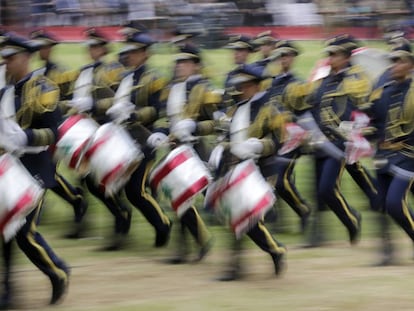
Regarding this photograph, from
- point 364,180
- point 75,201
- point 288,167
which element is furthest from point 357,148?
point 75,201

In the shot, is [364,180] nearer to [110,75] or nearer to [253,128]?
[110,75]

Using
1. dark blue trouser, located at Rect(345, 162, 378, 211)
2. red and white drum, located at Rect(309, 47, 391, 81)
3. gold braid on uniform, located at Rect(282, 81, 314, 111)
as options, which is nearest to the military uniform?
gold braid on uniform, located at Rect(282, 81, 314, 111)

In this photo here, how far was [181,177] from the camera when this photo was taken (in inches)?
317

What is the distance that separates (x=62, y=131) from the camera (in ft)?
29.1

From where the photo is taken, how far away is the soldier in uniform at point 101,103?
934cm

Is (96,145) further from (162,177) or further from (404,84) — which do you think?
(404,84)

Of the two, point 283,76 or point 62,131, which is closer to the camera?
point 62,131

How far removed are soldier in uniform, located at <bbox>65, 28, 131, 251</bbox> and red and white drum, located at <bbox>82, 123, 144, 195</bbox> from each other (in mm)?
565

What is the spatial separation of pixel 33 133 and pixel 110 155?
4.57 feet

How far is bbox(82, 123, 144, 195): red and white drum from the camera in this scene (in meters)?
8.48

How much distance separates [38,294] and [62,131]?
1.53m

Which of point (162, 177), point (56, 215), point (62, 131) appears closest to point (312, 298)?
point (162, 177)

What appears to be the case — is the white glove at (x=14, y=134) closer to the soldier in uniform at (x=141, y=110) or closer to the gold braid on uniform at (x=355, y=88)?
the soldier in uniform at (x=141, y=110)

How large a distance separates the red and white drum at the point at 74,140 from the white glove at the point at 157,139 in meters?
0.45
